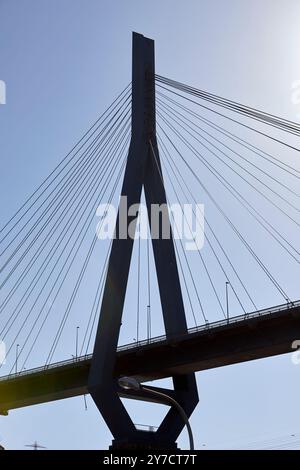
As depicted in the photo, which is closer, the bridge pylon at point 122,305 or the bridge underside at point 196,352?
the bridge underside at point 196,352

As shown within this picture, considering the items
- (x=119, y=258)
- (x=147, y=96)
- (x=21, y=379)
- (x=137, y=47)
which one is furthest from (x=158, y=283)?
(x=21, y=379)

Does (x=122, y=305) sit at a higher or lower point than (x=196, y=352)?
higher

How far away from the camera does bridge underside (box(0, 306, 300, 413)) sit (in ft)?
147

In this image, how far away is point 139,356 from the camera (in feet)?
169

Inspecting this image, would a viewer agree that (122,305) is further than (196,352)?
No

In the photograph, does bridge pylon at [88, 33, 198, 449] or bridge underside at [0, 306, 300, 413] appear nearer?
bridge underside at [0, 306, 300, 413]

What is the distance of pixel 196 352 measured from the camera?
47938 millimetres

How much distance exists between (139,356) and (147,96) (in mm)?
14408

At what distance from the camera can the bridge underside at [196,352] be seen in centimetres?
4472
